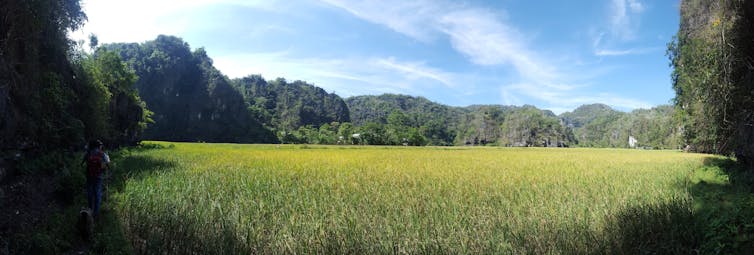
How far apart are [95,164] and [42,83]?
1212 cm

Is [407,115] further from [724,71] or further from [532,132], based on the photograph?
[724,71]

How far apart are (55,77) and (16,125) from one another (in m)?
6.12

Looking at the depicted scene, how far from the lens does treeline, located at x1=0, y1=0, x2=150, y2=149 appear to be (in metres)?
9.93

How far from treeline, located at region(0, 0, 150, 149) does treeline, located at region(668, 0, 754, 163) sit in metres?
19.5

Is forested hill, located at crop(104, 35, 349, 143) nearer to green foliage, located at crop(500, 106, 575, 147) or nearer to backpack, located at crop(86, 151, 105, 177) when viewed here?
green foliage, located at crop(500, 106, 575, 147)

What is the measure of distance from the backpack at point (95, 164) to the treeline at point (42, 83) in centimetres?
572

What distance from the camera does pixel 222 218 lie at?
5777 mm

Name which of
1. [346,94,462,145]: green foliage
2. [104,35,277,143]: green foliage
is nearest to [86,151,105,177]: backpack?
[346,94,462,145]: green foliage

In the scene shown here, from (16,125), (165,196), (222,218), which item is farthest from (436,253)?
(16,125)

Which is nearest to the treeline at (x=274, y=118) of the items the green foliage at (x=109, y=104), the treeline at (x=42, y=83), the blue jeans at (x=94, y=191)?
the green foliage at (x=109, y=104)

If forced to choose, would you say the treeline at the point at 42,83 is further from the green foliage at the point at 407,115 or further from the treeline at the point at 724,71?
the green foliage at the point at 407,115

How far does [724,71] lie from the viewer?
356 inches

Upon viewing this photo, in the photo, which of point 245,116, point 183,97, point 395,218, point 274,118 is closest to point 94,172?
point 395,218

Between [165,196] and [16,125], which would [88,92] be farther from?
[165,196]
